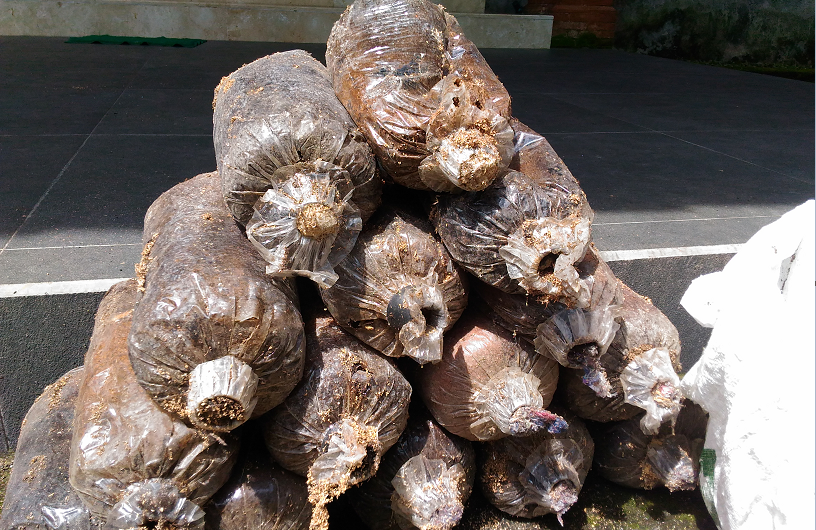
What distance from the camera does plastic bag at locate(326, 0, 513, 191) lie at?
1.58 meters

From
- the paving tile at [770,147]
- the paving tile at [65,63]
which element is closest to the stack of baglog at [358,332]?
the paving tile at [770,147]

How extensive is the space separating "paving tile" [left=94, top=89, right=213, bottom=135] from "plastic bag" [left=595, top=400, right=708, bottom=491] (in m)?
3.39

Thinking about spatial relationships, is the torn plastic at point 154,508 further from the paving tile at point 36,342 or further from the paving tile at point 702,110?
the paving tile at point 702,110

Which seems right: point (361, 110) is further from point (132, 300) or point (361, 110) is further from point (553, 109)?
point (553, 109)

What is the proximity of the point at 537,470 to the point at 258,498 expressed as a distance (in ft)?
2.84

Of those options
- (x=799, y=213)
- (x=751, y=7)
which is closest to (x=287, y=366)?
(x=799, y=213)

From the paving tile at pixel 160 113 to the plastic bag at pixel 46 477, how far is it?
2.69m

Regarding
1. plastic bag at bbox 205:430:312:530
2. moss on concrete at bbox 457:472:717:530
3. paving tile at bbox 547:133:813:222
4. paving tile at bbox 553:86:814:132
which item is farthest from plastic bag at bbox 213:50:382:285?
paving tile at bbox 553:86:814:132

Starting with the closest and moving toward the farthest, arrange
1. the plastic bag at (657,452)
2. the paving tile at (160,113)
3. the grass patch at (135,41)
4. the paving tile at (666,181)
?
the plastic bag at (657,452), the paving tile at (666,181), the paving tile at (160,113), the grass patch at (135,41)

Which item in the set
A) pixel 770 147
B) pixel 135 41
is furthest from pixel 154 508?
pixel 135 41

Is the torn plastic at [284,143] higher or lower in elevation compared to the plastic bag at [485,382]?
higher

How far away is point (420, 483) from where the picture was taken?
1771mm

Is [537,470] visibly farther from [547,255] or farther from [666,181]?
[666,181]

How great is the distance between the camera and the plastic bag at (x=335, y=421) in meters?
1.54
